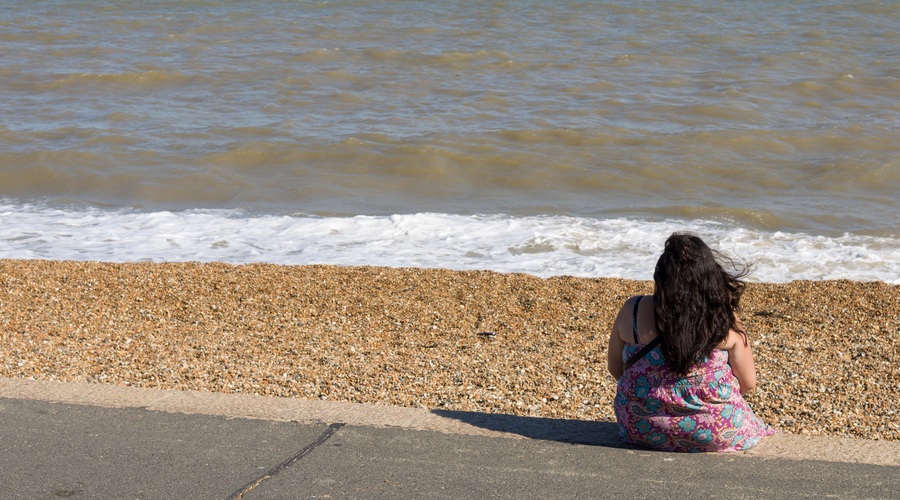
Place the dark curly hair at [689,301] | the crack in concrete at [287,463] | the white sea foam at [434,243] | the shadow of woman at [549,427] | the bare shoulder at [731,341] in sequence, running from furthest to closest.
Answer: the white sea foam at [434,243], the shadow of woman at [549,427], the bare shoulder at [731,341], the dark curly hair at [689,301], the crack in concrete at [287,463]

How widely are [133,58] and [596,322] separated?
1749 cm

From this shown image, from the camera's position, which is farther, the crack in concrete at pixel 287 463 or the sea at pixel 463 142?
the sea at pixel 463 142

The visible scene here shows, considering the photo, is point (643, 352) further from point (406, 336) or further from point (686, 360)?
point (406, 336)

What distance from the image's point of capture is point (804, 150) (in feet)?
46.9

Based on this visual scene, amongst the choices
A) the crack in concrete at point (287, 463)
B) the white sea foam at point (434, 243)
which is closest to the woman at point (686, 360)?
the crack in concrete at point (287, 463)

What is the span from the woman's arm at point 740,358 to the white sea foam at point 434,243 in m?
5.09

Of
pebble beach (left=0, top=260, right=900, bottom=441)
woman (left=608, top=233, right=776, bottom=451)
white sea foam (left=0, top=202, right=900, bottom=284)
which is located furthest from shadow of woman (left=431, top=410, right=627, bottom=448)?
white sea foam (left=0, top=202, right=900, bottom=284)

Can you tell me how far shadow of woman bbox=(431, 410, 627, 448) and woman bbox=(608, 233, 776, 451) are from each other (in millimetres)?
131

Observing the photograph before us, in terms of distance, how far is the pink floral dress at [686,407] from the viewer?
3.87 m

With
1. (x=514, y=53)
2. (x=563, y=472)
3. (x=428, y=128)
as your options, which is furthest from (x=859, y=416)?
(x=514, y=53)

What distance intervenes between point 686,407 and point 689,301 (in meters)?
0.43

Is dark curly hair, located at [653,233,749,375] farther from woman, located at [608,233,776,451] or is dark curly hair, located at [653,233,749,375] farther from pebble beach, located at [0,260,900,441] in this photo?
pebble beach, located at [0,260,900,441]

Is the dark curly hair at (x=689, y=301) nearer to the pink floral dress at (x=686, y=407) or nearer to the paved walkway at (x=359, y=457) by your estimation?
the pink floral dress at (x=686, y=407)

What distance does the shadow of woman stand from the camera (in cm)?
407
